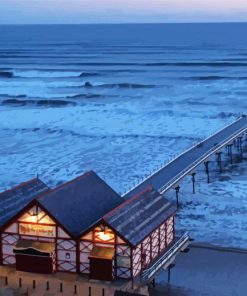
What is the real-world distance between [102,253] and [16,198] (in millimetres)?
5294

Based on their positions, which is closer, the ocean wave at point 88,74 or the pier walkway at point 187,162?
the pier walkway at point 187,162

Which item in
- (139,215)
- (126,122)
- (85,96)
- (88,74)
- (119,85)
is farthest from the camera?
(88,74)

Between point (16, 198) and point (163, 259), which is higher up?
point (16, 198)

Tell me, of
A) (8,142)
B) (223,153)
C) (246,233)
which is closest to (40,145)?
(8,142)

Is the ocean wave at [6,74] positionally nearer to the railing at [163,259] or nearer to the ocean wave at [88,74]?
the ocean wave at [88,74]

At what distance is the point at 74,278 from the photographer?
74.0 ft

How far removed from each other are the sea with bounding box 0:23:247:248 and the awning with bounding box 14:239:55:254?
9531 mm

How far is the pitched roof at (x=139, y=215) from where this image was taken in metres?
22.0

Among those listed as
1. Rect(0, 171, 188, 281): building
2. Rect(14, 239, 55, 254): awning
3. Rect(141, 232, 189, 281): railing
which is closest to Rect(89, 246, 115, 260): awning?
Rect(0, 171, 188, 281): building

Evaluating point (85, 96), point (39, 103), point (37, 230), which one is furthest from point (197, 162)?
point (85, 96)

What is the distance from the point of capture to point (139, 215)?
2350 centimetres

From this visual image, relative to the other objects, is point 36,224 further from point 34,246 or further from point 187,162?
point 187,162

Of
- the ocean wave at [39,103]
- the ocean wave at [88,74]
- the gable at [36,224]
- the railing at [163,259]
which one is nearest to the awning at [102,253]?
the gable at [36,224]

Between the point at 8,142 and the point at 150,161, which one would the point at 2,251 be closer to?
the point at 150,161
